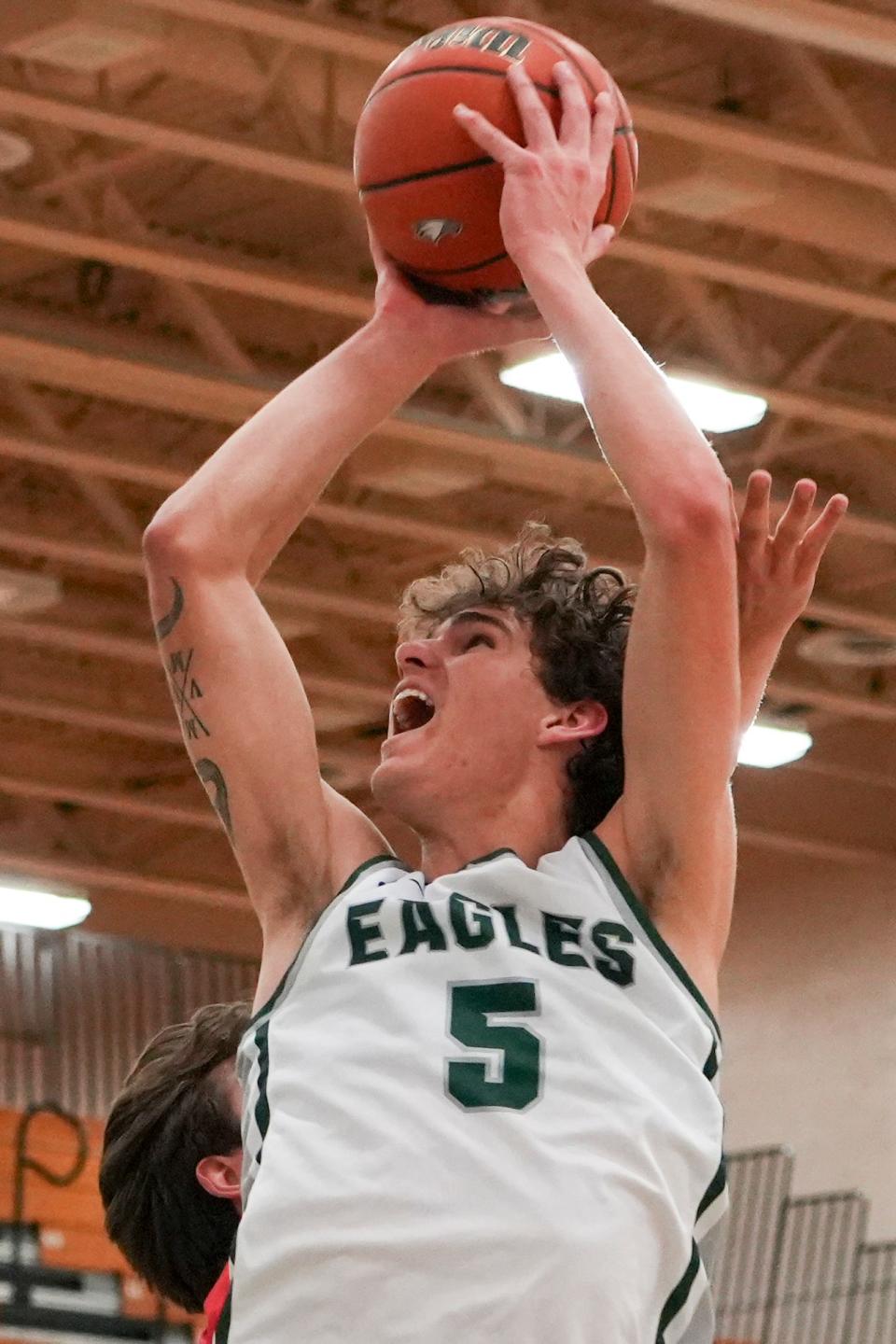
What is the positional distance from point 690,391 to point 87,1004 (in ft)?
25.5

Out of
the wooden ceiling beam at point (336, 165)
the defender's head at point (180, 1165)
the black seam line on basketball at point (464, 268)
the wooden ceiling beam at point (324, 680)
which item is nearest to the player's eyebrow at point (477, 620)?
the black seam line on basketball at point (464, 268)

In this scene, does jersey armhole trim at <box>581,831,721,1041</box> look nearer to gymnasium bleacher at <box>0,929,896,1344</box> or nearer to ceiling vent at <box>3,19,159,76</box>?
ceiling vent at <box>3,19,159,76</box>

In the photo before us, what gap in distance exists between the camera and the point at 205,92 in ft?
32.8

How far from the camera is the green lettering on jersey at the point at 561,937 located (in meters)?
3.07

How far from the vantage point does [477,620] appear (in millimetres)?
3488

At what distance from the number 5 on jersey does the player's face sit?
0.35 m

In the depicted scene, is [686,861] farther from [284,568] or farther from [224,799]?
[284,568]

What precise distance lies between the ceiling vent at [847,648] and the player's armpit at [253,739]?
11188 millimetres

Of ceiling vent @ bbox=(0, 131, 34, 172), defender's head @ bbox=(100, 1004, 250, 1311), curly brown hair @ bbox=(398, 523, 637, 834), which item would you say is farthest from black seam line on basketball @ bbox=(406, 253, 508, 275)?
ceiling vent @ bbox=(0, 131, 34, 172)

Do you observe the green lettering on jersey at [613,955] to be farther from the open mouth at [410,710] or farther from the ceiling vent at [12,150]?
the ceiling vent at [12,150]

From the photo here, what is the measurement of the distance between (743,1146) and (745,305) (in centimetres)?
737

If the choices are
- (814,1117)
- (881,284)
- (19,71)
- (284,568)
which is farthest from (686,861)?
(814,1117)

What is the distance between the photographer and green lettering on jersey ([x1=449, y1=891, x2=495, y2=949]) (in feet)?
10.0

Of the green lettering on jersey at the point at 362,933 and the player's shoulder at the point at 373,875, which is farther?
the player's shoulder at the point at 373,875
